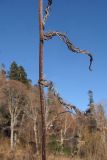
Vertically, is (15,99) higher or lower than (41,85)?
higher

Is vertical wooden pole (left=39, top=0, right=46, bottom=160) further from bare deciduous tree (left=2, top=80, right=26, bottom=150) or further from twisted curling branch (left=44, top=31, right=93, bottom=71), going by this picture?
bare deciduous tree (left=2, top=80, right=26, bottom=150)

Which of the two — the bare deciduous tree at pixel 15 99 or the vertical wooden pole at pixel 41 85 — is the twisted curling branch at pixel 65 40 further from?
the bare deciduous tree at pixel 15 99

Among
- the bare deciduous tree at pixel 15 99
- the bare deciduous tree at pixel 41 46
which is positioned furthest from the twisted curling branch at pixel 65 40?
the bare deciduous tree at pixel 15 99

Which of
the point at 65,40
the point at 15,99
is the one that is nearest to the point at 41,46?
the point at 65,40

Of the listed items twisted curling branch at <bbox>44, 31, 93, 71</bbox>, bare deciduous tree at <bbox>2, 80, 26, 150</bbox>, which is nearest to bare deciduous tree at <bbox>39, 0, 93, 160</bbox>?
twisted curling branch at <bbox>44, 31, 93, 71</bbox>

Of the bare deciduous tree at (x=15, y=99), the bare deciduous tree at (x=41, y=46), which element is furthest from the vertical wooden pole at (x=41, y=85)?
the bare deciduous tree at (x=15, y=99)

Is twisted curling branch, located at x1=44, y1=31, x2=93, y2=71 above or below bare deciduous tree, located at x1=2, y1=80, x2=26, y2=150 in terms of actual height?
below

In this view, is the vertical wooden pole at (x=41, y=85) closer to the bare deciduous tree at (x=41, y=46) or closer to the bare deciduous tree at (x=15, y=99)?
the bare deciduous tree at (x=41, y=46)

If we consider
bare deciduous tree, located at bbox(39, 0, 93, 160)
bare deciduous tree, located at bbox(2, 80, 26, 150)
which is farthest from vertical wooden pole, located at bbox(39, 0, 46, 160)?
bare deciduous tree, located at bbox(2, 80, 26, 150)

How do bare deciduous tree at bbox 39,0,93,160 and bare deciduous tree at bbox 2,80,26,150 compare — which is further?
bare deciduous tree at bbox 2,80,26,150

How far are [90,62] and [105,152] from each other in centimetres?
966

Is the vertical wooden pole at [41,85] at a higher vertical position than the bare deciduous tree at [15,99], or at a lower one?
lower

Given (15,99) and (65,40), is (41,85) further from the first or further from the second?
(15,99)

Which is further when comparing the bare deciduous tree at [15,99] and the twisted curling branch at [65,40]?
the bare deciduous tree at [15,99]
